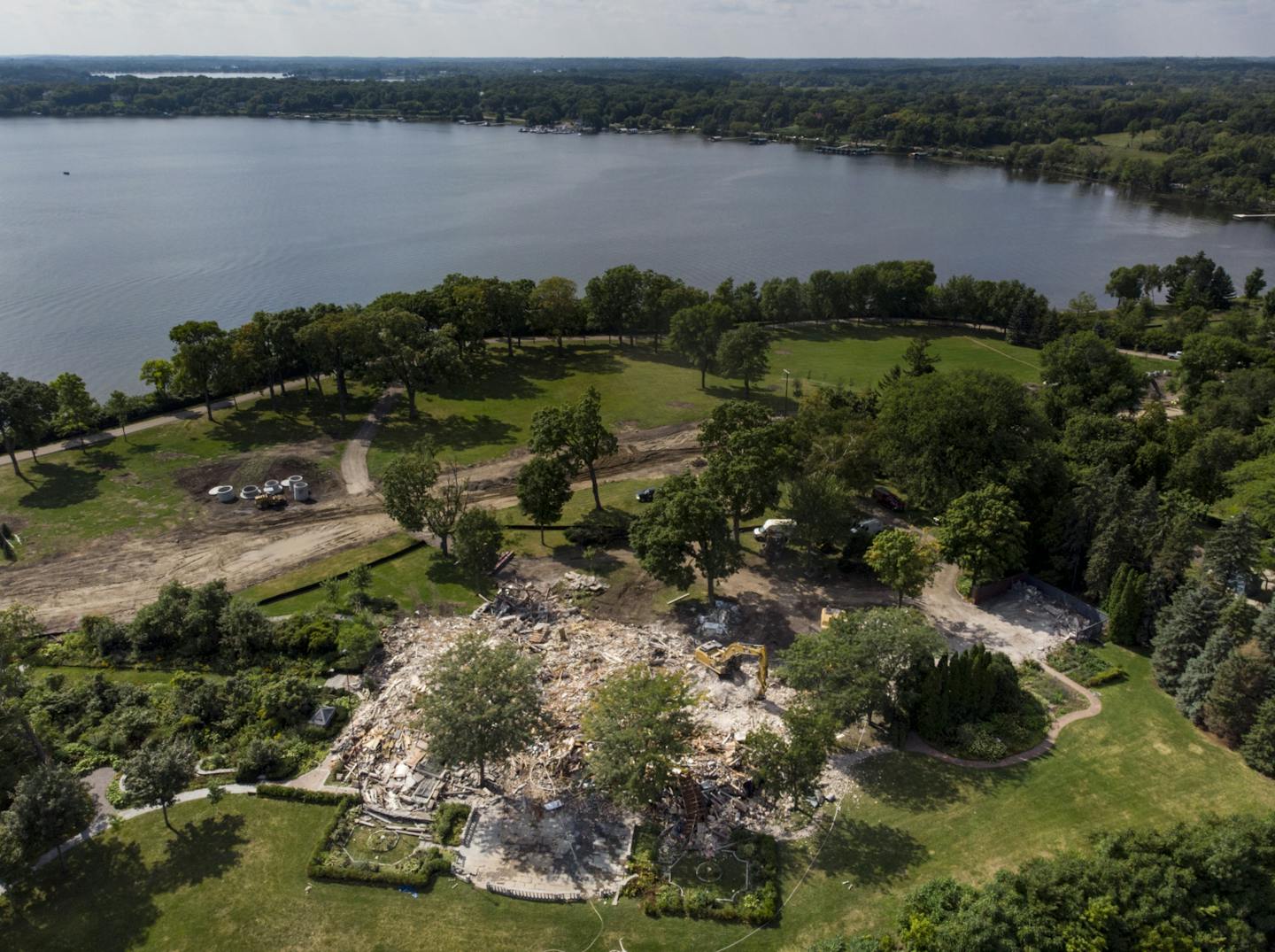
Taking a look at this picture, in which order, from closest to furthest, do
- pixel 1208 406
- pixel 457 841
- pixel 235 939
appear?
pixel 235 939
pixel 457 841
pixel 1208 406

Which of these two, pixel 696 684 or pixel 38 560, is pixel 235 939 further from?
pixel 38 560

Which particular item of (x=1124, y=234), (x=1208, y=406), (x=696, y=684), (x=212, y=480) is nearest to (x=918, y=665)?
(x=696, y=684)

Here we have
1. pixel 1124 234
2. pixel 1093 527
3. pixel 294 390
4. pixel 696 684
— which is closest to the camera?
pixel 696 684

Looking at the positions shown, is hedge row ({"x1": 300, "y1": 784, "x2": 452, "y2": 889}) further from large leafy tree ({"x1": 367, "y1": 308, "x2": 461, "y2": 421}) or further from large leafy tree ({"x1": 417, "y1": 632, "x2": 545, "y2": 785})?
large leafy tree ({"x1": 367, "y1": 308, "x2": 461, "y2": 421})

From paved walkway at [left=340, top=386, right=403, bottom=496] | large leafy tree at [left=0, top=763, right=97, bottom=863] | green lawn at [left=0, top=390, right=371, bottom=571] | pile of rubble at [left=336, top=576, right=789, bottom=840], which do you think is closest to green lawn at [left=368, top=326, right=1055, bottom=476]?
paved walkway at [left=340, top=386, right=403, bottom=496]

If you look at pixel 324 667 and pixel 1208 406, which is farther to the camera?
pixel 1208 406

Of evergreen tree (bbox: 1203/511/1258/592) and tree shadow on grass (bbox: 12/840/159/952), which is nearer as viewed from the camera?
tree shadow on grass (bbox: 12/840/159/952)

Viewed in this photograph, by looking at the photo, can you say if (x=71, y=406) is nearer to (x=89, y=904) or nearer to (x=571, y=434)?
(x=571, y=434)
